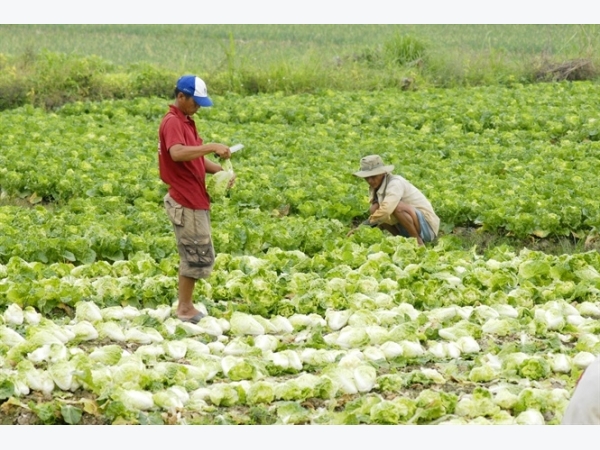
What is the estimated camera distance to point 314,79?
59.7 ft

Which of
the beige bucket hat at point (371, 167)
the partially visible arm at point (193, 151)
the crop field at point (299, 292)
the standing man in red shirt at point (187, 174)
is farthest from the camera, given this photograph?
the beige bucket hat at point (371, 167)

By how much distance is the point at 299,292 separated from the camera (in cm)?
726

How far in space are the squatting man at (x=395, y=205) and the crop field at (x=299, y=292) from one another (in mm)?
178

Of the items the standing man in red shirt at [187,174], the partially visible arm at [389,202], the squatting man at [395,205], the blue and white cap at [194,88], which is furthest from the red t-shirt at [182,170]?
the partially visible arm at [389,202]

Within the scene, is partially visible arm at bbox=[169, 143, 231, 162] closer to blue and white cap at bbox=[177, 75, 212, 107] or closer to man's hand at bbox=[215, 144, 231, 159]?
man's hand at bbox=[215, 144, 231, 159]

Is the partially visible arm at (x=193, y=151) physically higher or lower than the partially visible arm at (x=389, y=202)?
higher

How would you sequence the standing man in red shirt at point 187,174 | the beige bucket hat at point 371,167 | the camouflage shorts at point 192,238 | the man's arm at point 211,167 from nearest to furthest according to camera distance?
the standing man in red shirt at point 187,174 < the camouflage shorts at point 192,238 < the man's arm at point 211,167 < the beige bucket hat at point 371,167

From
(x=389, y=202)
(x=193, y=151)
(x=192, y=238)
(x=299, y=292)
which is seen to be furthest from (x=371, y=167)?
(x=193, y=151)

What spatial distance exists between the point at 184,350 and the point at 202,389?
645 mm

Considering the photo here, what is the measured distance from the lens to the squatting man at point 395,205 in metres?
8.57

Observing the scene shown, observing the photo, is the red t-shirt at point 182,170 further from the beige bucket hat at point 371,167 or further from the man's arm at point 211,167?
the beige bucket hat at point 371,167

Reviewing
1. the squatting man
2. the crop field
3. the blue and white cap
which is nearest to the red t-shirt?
the blue and white cap

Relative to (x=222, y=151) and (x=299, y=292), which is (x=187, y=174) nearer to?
(x=222, y=151)

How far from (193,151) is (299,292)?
1.46 metres
